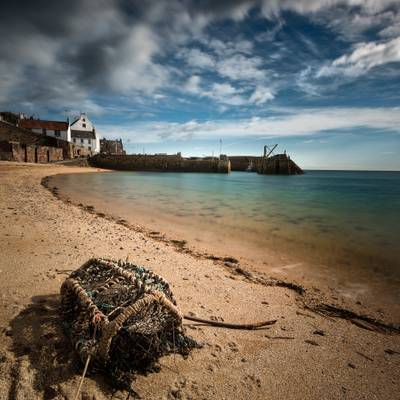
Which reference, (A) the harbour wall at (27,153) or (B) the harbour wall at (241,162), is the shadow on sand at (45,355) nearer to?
(A) the harbour wall at (27,153)

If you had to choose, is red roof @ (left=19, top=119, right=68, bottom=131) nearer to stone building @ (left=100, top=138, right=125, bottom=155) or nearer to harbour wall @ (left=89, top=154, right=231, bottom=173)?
harbour wall @ (left=89, top=154, right=231, bottom=173)

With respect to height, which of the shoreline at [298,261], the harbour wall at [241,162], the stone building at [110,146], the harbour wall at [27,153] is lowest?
the shoreline at [298,261]

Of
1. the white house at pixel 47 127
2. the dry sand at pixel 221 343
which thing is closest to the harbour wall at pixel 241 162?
the white house at pixel 47 127

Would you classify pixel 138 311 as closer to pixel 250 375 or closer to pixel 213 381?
pixel 213 381

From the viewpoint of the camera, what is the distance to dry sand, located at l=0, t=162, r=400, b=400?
2193 millimetres

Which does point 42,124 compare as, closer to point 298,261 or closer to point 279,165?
point 279,165

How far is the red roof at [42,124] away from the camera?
5309 cm

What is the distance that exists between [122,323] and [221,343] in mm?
1417

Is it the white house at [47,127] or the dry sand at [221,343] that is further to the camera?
the white house at [47,127]

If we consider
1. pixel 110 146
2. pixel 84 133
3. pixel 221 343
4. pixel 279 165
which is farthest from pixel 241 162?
pixel 221 343

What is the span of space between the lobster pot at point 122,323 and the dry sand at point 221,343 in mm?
150

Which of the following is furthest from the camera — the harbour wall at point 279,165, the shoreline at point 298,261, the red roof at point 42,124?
the harbour wall at point 279,165

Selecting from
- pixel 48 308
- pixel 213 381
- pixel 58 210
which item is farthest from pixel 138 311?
pixel 58 210

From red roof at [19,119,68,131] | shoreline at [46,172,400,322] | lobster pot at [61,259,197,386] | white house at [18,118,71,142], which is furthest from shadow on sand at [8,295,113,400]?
red roof at [19,119,68,131]
